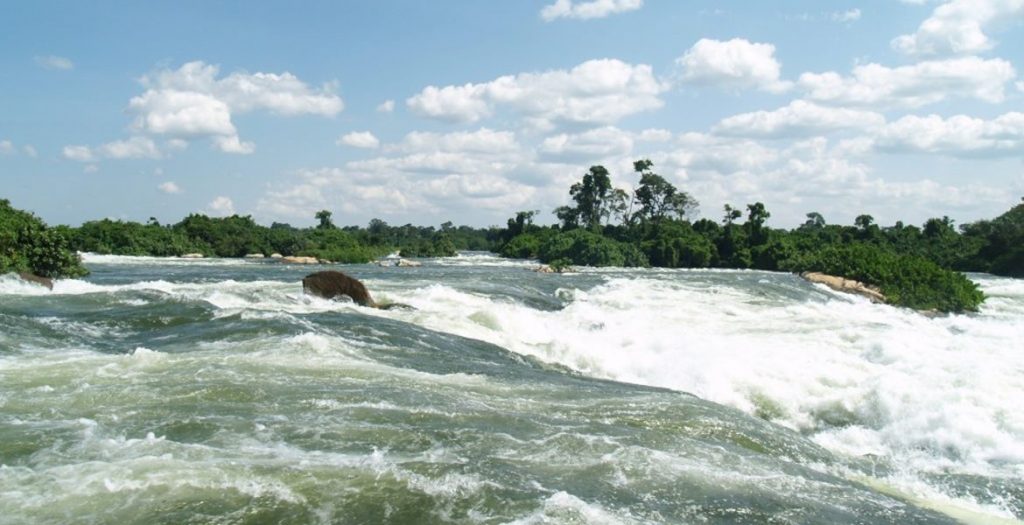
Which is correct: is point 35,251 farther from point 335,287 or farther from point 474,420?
point 474,420

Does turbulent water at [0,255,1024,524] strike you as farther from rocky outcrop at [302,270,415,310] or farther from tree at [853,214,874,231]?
tree at [853,214,874,231]

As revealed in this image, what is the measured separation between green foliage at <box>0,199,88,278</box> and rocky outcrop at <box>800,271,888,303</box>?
82.7ft

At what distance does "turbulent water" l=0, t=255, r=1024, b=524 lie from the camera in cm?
549

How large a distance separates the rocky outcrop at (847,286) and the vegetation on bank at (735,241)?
0.39m

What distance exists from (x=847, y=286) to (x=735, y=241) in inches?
1380

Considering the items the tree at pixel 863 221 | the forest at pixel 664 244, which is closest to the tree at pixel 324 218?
the forest at pixel 664 244

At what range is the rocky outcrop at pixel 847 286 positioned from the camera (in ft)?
92.0

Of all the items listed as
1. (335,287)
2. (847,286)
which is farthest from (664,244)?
(335,287)

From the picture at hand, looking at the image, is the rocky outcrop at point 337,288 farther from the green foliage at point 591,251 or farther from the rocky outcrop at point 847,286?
the green foliage at point 591,251

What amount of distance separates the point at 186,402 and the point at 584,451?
3.99 meters

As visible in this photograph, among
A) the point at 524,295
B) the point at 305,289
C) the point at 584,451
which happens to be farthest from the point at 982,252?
the point at 584,451

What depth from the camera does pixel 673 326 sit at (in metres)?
18.0

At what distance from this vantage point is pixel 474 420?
25.0 feet

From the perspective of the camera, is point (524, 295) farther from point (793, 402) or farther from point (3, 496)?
point (3, 496)
